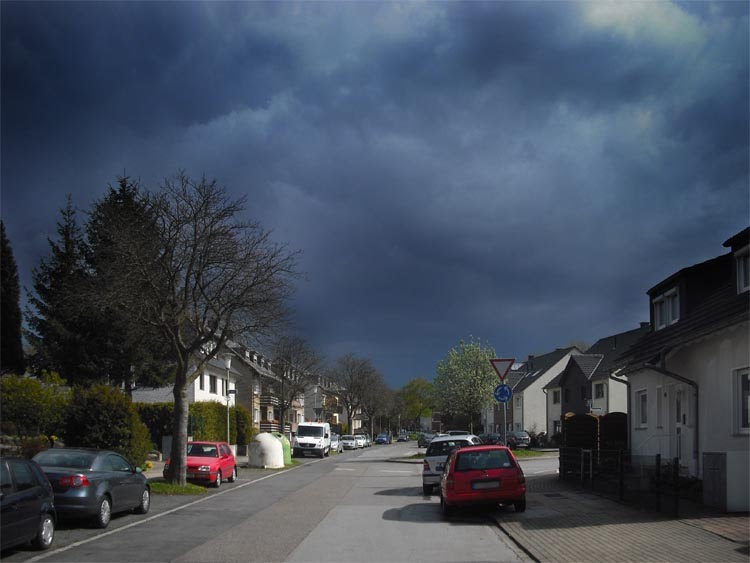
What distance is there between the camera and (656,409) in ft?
73.2

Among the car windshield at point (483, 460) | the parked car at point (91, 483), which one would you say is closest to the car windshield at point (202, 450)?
the parked car at point (91, 483)

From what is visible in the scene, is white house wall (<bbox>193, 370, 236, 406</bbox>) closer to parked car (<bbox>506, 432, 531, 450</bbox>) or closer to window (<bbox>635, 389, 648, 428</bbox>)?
parked car (<bbox>506, 432, 531, 450</bbox>)

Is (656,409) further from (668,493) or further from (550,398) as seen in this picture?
(550,398)

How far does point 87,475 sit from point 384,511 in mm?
6739

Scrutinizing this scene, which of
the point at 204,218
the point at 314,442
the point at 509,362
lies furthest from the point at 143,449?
the point at 314,442

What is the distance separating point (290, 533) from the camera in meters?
14.2

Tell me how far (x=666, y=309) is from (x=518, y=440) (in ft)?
119

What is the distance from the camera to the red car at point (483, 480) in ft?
52.5

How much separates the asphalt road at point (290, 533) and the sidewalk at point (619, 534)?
0.57m

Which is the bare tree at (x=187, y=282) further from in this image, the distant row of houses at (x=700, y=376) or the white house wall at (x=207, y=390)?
the white house wall at (x=207, y=390)

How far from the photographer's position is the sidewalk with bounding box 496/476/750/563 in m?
10.9

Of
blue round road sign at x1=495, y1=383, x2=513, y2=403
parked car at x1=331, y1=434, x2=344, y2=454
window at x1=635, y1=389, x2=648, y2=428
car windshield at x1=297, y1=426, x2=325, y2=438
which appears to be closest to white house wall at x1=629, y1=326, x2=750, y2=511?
window at x1=635, y1=389, x2=648, y2=428

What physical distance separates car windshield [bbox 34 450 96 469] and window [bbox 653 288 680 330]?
1515 cm

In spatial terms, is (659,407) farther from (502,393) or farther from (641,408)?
(502,393)
